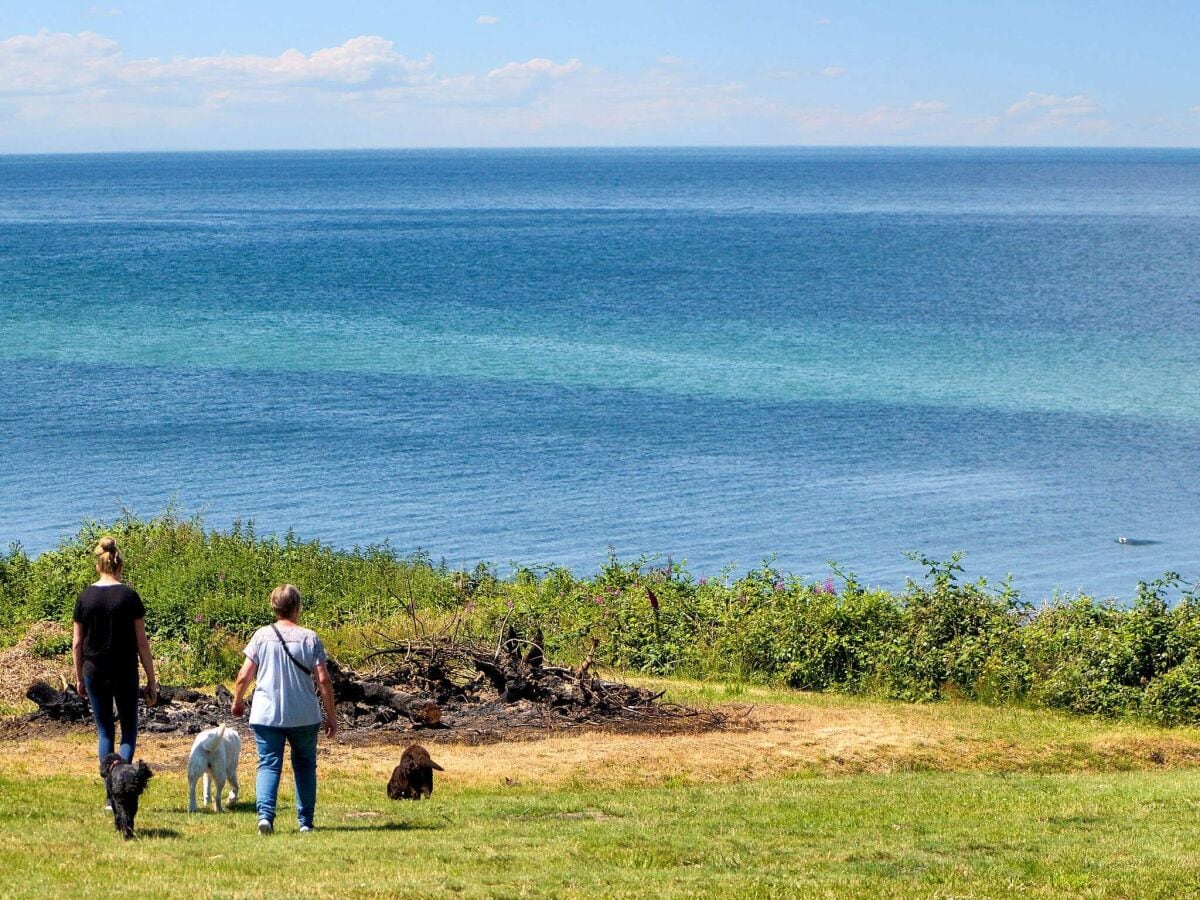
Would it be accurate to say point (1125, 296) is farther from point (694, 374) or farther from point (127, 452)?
point (127, 452)

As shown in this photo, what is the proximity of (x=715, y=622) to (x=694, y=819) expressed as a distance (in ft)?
28.4

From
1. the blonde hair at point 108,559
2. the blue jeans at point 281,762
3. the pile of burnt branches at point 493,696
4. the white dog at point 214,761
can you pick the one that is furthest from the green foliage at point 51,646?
the blue jeans at point 281,762

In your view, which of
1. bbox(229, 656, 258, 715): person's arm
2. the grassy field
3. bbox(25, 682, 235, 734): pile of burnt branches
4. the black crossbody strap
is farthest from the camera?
bbox(25, 682, 235, 734): pile of burnt branches

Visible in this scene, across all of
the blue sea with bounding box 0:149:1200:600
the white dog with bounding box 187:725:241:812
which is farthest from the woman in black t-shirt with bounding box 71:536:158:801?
the blue sea with bounding box 0:149:1200:600

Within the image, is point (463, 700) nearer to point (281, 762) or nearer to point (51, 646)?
point (281, 762)

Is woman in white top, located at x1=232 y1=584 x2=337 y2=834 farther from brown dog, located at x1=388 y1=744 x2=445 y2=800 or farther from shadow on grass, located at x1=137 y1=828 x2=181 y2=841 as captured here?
brown dog, located at x1=388 y1=744 x2=445 y2=800

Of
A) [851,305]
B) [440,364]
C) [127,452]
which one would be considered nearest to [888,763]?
[127,452]

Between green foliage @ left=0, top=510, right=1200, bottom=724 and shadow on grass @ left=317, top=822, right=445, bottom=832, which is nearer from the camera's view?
shadow on grass @ left=317, top=822, right=445, bottom=832

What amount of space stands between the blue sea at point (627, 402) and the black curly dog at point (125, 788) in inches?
691

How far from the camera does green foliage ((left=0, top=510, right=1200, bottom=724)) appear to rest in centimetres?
1694

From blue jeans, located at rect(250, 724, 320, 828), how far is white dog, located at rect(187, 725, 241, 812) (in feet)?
2.61

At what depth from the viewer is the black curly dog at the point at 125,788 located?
9000 mm

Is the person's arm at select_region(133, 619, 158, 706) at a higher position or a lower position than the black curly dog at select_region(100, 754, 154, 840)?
higher

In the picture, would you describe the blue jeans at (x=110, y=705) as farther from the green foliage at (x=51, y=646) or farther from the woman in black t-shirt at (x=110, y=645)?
the green foliage at (x=51, y=646)
